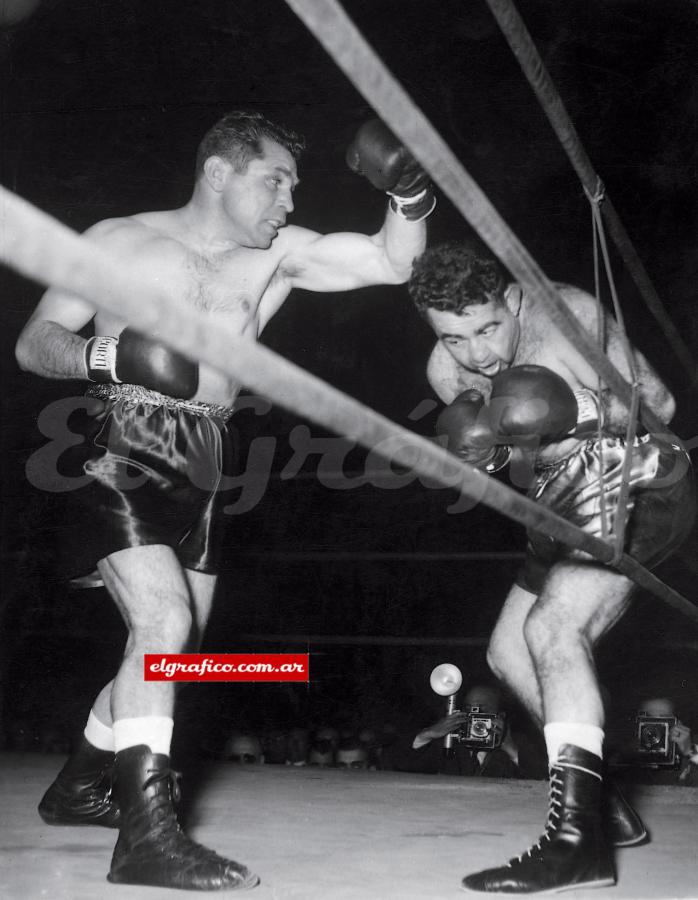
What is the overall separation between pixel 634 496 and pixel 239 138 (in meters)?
0.99

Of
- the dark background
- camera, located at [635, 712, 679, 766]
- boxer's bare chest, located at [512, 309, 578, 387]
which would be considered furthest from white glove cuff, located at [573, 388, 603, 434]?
the dark background

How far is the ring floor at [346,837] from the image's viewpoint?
121 cm

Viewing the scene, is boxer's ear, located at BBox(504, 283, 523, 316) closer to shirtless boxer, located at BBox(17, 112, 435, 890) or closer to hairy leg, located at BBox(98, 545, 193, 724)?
shirtless boxer, located at BBox(17, 112, 435, 890)

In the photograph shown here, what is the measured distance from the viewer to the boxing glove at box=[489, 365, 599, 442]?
1548 millimetres

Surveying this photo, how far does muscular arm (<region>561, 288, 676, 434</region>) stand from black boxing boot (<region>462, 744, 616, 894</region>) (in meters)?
0.62

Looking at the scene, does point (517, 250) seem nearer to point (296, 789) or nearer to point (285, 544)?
point (296, 789)

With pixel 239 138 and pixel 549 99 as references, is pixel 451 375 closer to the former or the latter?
pixel 239 138

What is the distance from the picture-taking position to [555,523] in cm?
119

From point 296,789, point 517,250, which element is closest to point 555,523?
point 517,250

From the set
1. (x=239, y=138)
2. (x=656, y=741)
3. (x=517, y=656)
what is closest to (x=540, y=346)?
(x=517, y=656)

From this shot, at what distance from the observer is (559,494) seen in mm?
1680

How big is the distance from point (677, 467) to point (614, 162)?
2147 mm

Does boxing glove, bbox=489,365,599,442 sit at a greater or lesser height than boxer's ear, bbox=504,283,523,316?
lesser

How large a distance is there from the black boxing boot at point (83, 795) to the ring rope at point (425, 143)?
1.04 metres
